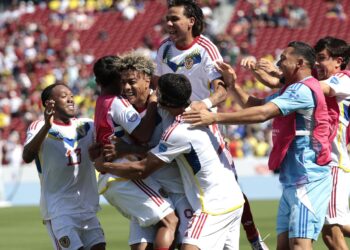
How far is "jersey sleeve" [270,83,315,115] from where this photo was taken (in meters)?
7.72

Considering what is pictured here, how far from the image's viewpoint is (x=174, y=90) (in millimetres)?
7457

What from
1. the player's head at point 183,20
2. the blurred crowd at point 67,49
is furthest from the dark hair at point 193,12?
the blurred crowd at point 67,49

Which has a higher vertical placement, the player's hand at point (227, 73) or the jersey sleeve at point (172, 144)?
the player's hand at point (227, 73)

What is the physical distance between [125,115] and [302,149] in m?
1.56

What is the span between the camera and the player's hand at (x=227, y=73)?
838 centimetres

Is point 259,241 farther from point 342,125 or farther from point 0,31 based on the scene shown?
point 0,31

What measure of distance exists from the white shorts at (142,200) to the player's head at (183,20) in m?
1.51

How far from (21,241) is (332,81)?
6.73 metres

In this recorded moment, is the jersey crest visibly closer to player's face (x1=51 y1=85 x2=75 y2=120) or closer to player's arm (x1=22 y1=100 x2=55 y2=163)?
player's face (x1=51 y1=85 x2=75 y2=120)

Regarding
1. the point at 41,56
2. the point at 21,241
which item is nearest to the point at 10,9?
the point at 41,56

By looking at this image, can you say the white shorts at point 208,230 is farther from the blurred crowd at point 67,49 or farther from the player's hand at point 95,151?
the blurred crowd at point 67,49

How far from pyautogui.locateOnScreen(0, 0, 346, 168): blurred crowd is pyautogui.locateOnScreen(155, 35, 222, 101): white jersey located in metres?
15.3

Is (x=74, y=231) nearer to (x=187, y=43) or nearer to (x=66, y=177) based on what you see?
(x=66, y=177)

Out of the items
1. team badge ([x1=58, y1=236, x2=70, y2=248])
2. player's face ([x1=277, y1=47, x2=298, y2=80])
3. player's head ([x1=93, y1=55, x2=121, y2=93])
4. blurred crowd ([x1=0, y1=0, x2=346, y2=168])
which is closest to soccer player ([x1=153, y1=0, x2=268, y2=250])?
player's head ([x1=93, y1=55, x2=121, y2=93])
